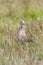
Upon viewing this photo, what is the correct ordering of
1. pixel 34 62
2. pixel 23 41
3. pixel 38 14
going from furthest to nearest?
1. pixel 38 14
2. pixel 23 41
3. pixel 34 62

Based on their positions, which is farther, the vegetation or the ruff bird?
the ruff bird

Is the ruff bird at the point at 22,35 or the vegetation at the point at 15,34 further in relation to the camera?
the ruff bird at the point at 22,35

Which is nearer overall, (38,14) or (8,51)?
(8,51)

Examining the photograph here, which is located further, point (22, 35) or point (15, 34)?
point (15, 34)

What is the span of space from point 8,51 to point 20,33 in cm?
84

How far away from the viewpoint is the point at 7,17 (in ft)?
32.0

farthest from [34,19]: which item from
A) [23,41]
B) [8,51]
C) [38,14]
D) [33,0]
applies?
[8,51]

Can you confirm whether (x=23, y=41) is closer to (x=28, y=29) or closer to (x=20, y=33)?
(x=20, y=33)

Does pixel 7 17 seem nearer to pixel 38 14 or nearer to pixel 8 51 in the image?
pixel 38 14

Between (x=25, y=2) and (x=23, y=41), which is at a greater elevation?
(x=25, y=2)

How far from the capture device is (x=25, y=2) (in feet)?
33.6

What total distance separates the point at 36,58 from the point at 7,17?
2.81m

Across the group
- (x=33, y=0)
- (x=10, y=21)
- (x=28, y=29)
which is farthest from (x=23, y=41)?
(x=33, y=0)

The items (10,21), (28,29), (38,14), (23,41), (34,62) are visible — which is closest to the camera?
(34,62)
